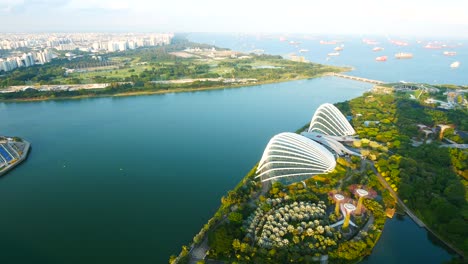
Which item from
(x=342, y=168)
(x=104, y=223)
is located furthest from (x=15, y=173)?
(x=342, y=168)

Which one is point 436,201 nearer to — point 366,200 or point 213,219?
point 366,200

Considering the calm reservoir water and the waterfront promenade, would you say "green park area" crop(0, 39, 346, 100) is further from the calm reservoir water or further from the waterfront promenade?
the waterfront promenade

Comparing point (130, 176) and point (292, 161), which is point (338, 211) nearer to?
point (292, 161)

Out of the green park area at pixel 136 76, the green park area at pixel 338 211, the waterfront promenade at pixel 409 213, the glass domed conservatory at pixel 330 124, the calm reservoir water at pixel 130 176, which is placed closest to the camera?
the green park area at pixel 338 211

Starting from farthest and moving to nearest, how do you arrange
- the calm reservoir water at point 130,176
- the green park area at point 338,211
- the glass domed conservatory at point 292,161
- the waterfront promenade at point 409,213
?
the glass domed conservatory at point 292,161 < the calm reservoir water at point 130,176 < the waterfront promenade at point 409,213 < the green park area at point 338,211

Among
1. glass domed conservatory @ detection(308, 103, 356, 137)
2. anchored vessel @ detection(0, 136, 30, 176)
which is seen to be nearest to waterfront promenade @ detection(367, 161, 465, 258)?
glass domed conservatory @ detection(308, 103, 356, 137)

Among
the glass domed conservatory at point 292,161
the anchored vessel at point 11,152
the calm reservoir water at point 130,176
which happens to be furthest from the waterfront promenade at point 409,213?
the anchored vessel at point 11,152

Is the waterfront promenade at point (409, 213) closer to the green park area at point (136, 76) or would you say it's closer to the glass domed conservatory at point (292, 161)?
the glass domed conservatory at point (292, 161)

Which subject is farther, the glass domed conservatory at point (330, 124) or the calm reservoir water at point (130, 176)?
the glass domed conservatory at point (330, 124)
